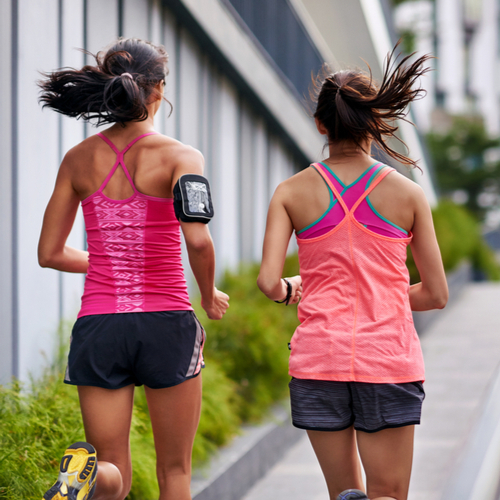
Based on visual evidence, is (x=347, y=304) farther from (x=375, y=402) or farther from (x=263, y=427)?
(x=263, y=427)

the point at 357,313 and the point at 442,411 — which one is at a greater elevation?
the point at 357,313

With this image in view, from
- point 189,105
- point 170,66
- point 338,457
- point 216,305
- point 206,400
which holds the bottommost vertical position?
point 206,400

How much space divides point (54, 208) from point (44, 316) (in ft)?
5.98

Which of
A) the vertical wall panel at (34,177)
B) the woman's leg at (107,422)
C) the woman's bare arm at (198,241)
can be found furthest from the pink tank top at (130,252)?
the vertical wall panel at (34,177)

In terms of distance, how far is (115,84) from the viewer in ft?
7.81

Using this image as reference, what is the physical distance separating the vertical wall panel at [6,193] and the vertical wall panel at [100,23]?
2.93ft

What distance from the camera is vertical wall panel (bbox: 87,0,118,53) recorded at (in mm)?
4723

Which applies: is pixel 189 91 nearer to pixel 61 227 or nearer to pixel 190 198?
pixel 61 227

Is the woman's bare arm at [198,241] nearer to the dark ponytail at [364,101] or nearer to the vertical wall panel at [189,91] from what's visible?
the dark ponytail at [364,101]

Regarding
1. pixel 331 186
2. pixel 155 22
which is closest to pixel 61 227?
pixel 331 186

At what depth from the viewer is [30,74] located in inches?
159

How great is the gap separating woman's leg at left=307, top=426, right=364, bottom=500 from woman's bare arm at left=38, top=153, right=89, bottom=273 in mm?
1181

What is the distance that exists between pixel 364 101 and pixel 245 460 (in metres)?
2.70

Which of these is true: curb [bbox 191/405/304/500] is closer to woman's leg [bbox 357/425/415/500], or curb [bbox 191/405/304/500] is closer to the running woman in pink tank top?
the running woman in pink tank top
